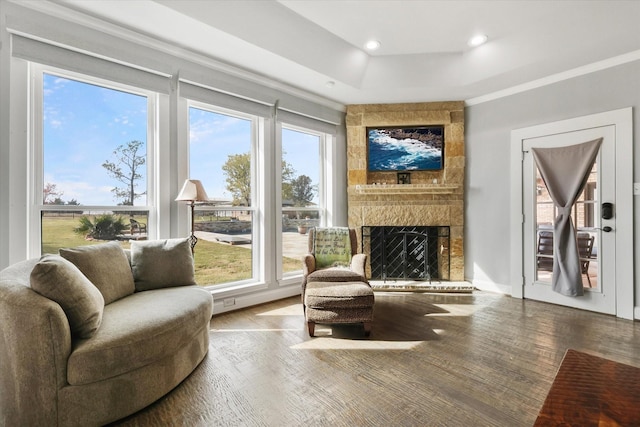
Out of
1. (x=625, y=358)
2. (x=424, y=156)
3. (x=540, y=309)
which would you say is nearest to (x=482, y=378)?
(x=625, y=358)

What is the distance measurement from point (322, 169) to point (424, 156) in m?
1.54

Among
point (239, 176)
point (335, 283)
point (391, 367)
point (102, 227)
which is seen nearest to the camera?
point (391, 367)

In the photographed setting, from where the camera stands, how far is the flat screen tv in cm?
445

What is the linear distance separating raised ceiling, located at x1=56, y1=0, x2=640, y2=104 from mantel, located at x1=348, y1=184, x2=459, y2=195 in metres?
1.28

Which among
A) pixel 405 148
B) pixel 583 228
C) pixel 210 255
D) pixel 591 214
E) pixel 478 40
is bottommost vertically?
pixel 210 255

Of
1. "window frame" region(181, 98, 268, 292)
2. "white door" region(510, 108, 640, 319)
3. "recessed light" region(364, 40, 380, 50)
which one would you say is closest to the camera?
"white door" region(510, 108, 640, 319)

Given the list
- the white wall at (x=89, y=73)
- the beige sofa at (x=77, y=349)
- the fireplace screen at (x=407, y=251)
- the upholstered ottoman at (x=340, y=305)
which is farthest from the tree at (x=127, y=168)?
the fireplace screen at (x=407, y=251)

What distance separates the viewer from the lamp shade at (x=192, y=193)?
2723mm

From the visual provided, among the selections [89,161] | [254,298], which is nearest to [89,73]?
[89,161]

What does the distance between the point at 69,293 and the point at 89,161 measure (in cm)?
159

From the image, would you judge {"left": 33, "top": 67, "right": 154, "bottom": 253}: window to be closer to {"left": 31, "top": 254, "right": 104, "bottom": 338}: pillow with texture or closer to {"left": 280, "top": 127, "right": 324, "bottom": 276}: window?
{"left": 31, "top": 254, "right": 104, "bottom": 338}: pillow with texture

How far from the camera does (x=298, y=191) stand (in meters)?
4.24

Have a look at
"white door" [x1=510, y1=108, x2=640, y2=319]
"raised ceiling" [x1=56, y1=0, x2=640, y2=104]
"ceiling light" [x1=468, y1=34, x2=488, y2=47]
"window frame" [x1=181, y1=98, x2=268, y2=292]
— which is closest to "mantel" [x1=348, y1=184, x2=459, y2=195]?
"white door" [x1=510, y1=108, x2=640, y2=319]

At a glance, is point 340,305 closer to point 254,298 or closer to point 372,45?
point 254,298
